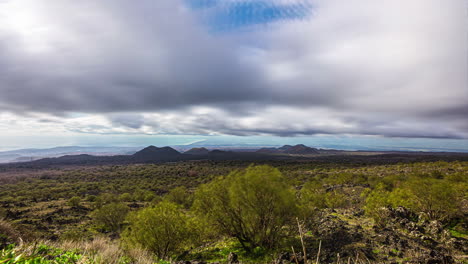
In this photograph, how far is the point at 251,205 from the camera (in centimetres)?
1542

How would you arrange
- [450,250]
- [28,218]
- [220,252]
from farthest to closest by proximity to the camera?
[28,218]
[220,252]
[450,250]

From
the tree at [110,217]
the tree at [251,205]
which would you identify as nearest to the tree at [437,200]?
the tree at [251,205]

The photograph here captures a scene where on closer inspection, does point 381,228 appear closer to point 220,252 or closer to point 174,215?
point 220,252

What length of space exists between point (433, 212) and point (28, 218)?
5802 centimetres

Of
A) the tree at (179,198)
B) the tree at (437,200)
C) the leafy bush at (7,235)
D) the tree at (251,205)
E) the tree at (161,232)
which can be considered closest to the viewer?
the leafy bush at (7,235)

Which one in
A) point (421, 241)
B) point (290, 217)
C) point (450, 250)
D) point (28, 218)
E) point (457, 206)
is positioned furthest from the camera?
point (28, 218)

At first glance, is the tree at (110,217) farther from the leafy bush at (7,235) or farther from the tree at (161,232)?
the leafy bush at (7,235)

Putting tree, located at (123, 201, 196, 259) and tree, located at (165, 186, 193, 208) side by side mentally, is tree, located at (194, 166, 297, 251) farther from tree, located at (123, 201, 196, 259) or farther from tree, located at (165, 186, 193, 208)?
tree, located at (165, 186, 193, 208)

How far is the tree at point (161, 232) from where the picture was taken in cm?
1619

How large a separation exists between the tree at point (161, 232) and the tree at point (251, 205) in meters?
2.15

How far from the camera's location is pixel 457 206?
1856 cm

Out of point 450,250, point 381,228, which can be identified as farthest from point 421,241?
point 381,228

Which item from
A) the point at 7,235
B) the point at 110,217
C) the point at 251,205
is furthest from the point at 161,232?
the point at 110,217

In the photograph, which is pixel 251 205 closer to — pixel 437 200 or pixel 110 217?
pixel 437 200
